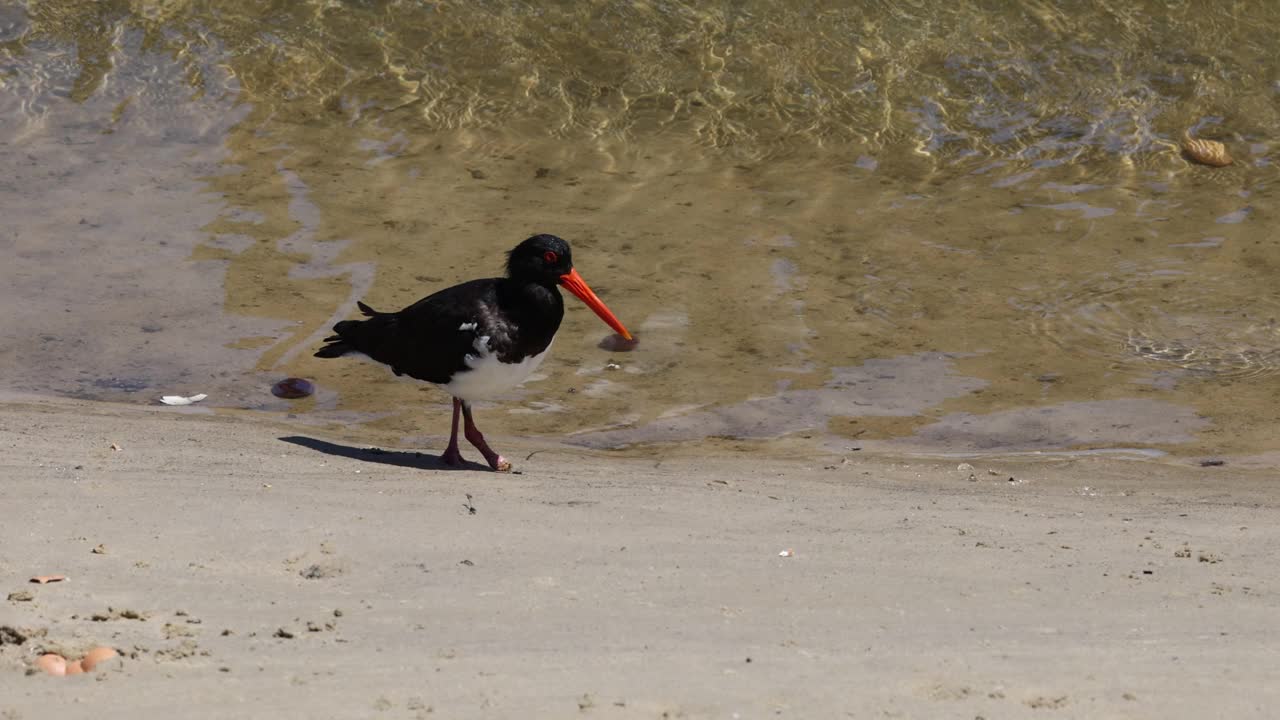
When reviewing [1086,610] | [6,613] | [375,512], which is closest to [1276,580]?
[1086,610]

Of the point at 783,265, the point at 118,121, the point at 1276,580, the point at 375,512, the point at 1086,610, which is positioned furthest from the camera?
the point at 118,121

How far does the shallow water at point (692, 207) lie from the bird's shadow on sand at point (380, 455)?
454 mm

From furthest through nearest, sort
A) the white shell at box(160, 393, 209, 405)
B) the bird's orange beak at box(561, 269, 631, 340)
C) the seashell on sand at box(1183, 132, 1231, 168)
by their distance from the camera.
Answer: the seashell on sand at box(1183, 132, 1231, 168) → the white shell at box(160, 393, 209, 405) → the bird's orange beak at box(561, 269, 631, 340)

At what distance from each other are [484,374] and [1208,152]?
23.1ft

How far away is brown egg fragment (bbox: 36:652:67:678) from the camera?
3254mm

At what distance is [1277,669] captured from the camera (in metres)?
3.49

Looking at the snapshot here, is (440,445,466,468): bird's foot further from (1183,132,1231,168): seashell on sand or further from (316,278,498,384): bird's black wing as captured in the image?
(1183,132,1231,168): seashell on sand

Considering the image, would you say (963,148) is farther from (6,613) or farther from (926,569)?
(6,613)

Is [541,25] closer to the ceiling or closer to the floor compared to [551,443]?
closer to the ceiling

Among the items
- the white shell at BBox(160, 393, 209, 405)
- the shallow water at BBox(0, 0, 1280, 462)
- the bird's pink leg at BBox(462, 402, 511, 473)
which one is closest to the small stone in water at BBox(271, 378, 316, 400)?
the shallow water at BBox(0, 0, 1280, 462)

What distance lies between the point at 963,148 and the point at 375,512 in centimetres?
761

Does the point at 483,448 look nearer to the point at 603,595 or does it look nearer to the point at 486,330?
the point at 486,330

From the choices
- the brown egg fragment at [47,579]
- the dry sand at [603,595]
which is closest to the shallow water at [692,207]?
the dry sand at [603,595]

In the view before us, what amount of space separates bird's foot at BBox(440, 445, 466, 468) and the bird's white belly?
28 centimetres
